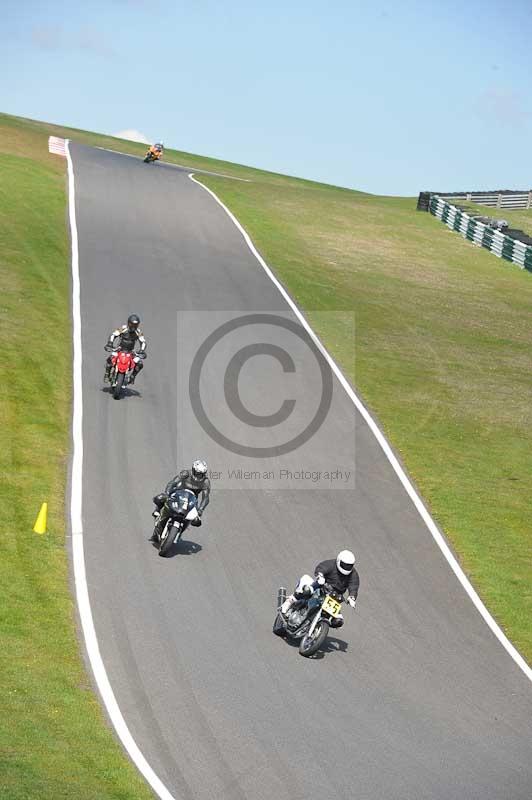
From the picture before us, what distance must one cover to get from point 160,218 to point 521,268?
19051 millimetres

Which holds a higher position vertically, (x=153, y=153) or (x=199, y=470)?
(x=153, y=153)

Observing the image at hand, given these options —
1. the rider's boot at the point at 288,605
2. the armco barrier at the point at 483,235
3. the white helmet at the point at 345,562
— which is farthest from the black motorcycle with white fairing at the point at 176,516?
the armco barrier at the point at 483,235

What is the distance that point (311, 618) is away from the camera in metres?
17.8

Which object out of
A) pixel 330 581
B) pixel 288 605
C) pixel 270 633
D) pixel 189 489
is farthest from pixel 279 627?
pixel 189 489

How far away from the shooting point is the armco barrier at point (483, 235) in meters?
57.9

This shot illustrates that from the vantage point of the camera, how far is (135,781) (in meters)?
13.0

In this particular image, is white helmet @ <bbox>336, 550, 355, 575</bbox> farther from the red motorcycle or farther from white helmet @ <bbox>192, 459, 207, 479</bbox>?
the red motorcycle

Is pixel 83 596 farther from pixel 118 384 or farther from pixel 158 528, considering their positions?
pixel 118 384

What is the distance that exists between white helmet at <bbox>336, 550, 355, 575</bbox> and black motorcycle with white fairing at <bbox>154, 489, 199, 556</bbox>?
11.9 feet

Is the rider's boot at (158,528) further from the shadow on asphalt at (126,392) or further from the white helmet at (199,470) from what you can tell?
the shadow on asphalt at (126,392)

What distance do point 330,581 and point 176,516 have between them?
3585 mm

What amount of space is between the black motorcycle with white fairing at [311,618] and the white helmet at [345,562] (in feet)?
1.23

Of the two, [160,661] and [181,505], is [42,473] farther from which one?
[160,661]

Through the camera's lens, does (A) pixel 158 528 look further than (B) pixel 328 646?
Yes
